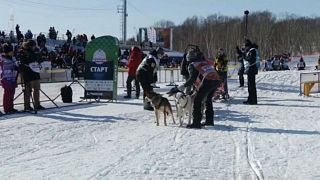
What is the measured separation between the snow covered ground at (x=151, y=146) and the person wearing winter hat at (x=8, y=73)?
2.18 feet

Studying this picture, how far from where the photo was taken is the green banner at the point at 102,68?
1521cm

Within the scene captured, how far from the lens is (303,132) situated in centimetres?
1019

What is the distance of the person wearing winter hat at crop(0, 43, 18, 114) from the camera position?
1229 cm

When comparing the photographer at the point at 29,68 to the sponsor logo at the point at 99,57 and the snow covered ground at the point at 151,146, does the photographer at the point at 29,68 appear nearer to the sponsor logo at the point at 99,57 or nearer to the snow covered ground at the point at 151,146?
the snow covered ground at the point at 151,146

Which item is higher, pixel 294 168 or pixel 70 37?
pixel 70 37

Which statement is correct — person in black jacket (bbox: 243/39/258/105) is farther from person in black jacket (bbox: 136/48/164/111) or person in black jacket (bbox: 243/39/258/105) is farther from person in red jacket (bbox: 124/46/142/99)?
person in red jacket (bbox: 124/46/142/99)

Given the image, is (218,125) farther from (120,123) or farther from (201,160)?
(201,160)

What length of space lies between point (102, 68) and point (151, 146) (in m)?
7.25

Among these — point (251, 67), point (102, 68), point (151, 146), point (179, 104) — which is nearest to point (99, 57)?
point (102, 68)

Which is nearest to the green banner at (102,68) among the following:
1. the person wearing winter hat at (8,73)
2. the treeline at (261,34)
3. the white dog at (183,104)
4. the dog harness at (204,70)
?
the person wearing winter hat at (8,73)

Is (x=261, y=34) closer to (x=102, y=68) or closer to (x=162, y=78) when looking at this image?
(x=162, y=78)

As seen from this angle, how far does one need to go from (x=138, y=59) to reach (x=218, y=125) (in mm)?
6451

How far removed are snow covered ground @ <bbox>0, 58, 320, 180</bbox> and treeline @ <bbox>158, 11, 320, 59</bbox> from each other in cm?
8417

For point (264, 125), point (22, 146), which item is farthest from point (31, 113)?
point (264, 125)
